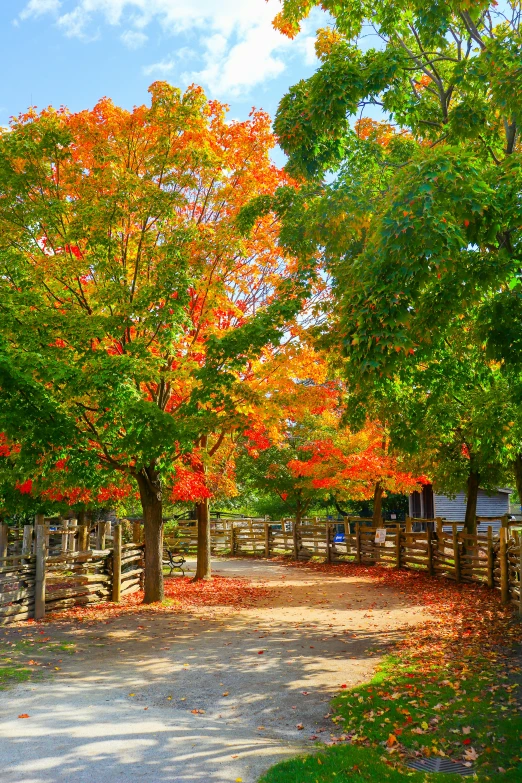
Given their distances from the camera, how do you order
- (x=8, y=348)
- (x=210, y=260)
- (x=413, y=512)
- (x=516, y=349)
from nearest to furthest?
(x=516, y=349) < (x=8, y=348) < (x=210, y=260) < (x=413, y=512)

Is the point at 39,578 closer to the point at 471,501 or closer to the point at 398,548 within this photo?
the point at 398,548

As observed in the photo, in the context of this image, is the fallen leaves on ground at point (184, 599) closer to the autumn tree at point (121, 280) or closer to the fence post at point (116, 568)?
the fence post at point (116, 568)

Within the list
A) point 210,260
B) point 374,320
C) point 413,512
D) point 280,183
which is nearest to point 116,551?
point 210,260

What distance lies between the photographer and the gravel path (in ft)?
19.7

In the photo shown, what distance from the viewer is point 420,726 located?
7234 millimetres

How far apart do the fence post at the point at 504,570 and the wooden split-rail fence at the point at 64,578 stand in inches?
358

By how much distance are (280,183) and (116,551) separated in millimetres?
9748

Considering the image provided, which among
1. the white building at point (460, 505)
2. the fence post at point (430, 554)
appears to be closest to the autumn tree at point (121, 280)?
the fence post at point (430, 554)

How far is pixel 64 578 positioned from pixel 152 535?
85.6 inches

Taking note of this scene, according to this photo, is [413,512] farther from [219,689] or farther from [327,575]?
[219,689]

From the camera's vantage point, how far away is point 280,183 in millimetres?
16266

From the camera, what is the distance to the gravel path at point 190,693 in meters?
6.00

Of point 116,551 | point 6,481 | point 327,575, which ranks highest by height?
point 6,481

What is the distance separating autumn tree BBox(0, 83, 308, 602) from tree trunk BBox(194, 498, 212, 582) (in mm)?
5625
